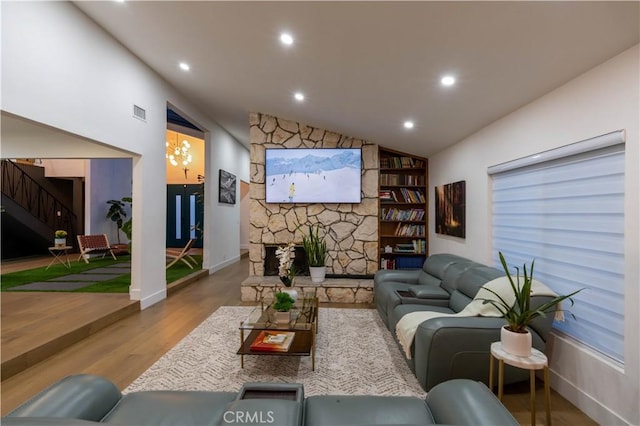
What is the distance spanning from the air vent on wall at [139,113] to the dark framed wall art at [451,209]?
4446 millimetres

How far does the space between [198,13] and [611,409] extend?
14.3 ft

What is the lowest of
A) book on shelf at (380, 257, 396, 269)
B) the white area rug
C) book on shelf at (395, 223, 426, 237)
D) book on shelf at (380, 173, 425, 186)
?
the white area rug

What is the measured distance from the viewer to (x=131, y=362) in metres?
2.79

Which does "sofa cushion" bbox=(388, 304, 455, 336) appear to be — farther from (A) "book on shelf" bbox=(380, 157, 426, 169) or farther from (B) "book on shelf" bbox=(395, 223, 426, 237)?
(A) "book on shelf" bbox=(380, 157, 426, 169)

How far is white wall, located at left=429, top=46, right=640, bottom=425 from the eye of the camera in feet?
5.96

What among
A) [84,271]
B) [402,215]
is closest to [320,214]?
[402,215]

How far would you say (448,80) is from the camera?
9.20 ft

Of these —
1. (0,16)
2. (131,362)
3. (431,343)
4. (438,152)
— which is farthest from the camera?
(438,152)

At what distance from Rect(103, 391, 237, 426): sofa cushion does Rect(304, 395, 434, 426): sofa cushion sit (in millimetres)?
405

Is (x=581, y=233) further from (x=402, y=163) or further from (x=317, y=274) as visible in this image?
(x=402, y=163)

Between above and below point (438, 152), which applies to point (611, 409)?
below

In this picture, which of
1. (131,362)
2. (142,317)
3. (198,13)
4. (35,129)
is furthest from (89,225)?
(198,13)

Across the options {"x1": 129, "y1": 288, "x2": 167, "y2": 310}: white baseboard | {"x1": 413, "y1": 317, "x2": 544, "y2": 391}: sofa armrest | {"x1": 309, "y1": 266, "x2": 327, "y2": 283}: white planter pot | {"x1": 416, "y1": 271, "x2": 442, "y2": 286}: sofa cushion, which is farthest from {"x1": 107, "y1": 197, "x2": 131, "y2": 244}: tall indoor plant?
{"x1": 413, "y1": 317, "x2": 544, "y2": 391}: sofa armrest

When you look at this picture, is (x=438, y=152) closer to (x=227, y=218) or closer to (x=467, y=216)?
(x=467, y=216)
